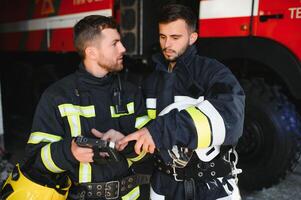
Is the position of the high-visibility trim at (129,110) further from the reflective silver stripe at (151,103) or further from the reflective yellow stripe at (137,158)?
the reflective yellow stripe at (137,158)

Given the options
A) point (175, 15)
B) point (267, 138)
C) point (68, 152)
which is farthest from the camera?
point (267, 138)

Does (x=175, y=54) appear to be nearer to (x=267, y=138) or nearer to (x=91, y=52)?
(x=91, y=52)

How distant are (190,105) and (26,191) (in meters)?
0.90

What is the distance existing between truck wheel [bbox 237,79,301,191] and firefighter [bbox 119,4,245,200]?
126cm

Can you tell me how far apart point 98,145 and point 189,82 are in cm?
60

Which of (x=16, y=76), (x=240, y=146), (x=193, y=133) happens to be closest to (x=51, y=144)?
(x=193, y=133)

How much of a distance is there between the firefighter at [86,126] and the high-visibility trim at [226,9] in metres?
1.54

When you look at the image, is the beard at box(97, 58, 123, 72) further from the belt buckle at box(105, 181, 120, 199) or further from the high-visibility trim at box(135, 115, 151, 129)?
the belt buckle at box(105, 181, 120, 199)

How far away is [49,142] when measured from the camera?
5.45ft

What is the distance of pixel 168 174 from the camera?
1816 mm

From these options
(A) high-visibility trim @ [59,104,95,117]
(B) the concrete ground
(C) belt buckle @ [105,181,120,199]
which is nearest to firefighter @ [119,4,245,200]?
(C) belt buckle @ [105,181,120,199]

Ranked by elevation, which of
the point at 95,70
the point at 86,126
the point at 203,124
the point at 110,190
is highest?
the point at 95,70

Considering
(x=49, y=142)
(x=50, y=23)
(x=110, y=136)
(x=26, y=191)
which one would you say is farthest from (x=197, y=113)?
(x=50, y=23)

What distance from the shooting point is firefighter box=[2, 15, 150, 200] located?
1606 millimetres
